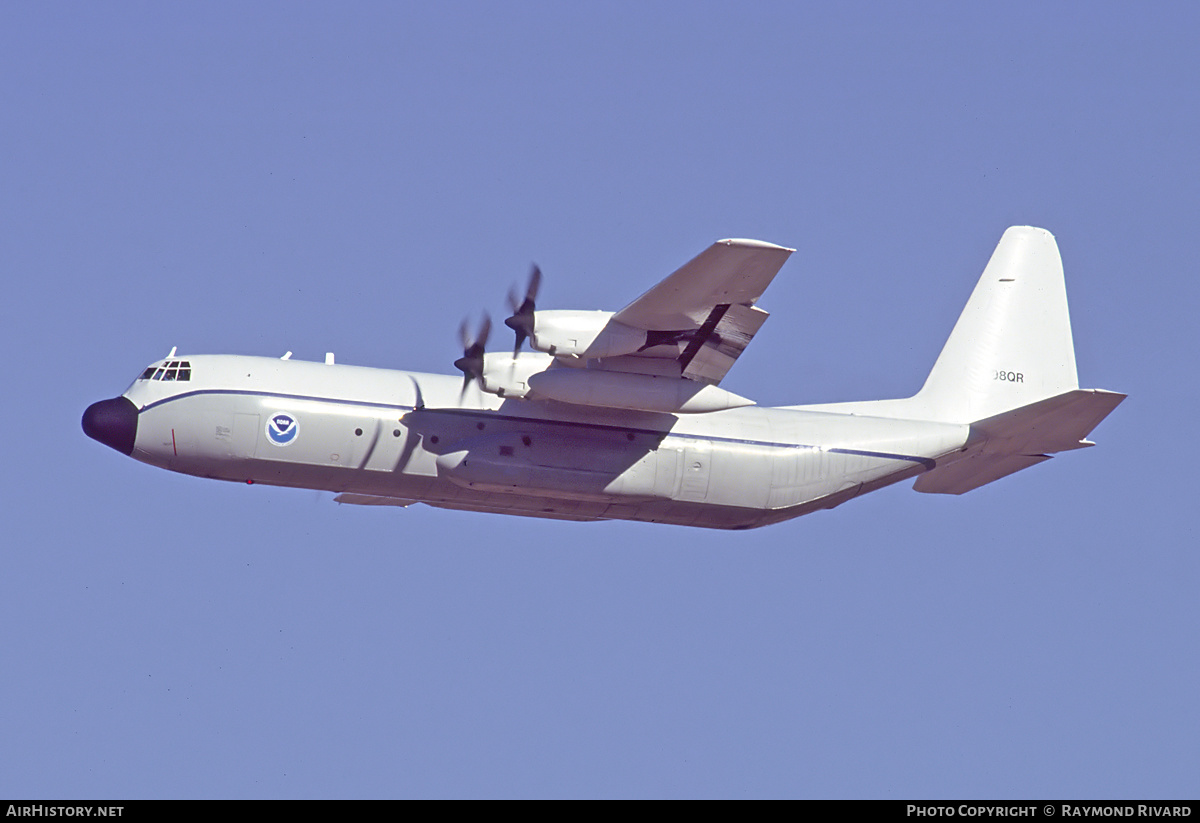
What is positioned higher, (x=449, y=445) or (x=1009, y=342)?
(x=1009, y=342)

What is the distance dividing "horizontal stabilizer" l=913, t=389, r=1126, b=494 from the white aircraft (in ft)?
0.12

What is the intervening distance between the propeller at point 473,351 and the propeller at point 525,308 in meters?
0.68

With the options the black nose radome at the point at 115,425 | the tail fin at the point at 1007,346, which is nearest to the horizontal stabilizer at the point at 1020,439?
the tail fin at the point at 1007,346

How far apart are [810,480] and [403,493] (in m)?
5.30

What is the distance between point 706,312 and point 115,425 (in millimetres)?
7399

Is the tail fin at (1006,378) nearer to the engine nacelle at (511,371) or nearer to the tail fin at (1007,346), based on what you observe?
the tail fin at (1007,346)

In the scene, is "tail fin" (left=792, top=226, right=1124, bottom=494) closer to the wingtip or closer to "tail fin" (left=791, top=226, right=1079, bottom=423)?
"tail fin" (left=791, top=226, right=1079, bottom=423)

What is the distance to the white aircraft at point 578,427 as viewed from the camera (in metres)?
18.3

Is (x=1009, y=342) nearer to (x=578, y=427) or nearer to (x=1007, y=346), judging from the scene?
(x=1007, y=346)

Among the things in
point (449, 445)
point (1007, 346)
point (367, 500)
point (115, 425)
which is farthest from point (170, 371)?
point (1007, 346)

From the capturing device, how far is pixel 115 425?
62.5 ft
